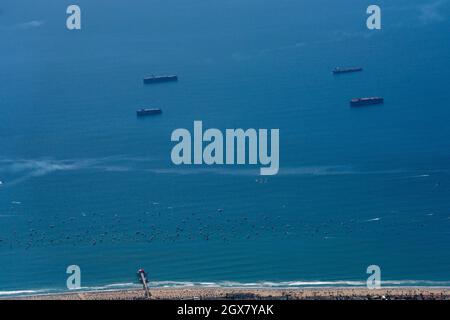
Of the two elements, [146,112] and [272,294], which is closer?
[272,294]

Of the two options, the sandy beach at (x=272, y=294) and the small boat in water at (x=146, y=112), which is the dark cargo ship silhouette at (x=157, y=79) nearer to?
the small boat in water at (x=146, y=112)

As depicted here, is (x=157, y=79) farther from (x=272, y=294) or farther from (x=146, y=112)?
(x=272, y=294)

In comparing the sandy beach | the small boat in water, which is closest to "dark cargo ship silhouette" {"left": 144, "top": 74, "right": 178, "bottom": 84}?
the small boat in water

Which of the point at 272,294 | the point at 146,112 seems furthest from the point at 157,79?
the point at 272,294

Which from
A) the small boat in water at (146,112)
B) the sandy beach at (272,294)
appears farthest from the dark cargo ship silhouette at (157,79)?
the sandy beach at (272,294)

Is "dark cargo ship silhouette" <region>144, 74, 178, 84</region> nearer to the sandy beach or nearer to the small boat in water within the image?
the small boat in water
